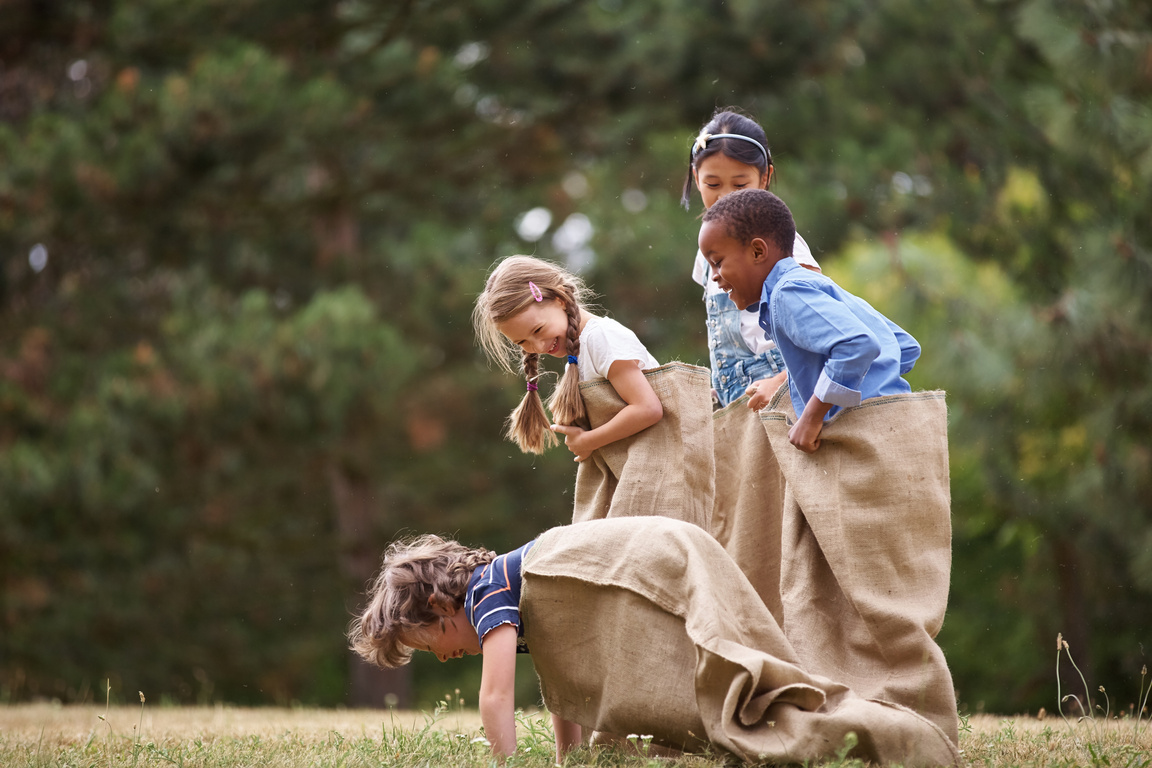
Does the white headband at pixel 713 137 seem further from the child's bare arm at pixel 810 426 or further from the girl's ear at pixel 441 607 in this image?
the girl's ear at pixel 441 607

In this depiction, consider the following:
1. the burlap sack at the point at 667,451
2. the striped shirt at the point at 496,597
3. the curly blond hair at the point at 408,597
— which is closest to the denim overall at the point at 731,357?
the burlap sack at the point at 667,451

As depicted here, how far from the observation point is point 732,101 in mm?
12078

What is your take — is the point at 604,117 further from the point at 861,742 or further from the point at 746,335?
the point at 861,742

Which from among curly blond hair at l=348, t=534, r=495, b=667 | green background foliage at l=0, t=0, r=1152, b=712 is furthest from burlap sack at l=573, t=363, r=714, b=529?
green background foliage at l=0, t=0, r=1152, b=712

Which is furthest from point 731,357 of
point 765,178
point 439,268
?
point 439,268

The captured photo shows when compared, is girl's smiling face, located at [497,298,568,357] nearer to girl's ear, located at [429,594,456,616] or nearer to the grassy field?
girl's ear, located at [429,594,456,616]

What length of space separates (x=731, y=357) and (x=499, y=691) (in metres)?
1.56

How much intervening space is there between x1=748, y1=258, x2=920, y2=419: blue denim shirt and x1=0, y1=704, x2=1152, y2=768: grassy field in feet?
3.38

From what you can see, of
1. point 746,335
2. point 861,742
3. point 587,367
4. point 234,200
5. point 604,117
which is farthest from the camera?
point 604,117

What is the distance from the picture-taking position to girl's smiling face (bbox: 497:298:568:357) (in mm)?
3736

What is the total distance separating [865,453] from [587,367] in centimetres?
98

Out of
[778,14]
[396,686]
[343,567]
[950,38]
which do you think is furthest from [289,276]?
[950,38]

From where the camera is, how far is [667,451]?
3.66 metres

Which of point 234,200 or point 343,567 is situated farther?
point 343,567
